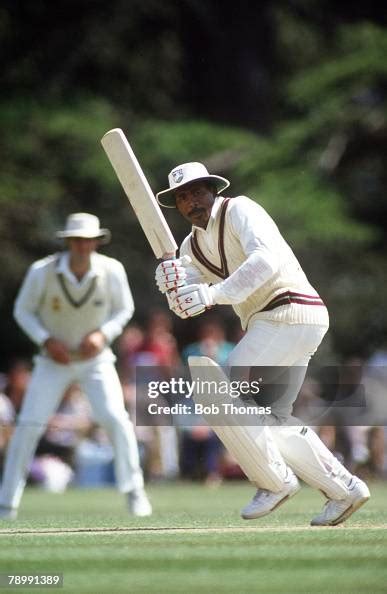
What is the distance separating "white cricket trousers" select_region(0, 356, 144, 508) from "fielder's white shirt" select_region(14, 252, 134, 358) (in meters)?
0.20

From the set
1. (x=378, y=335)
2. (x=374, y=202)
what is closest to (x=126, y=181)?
(x=378, y=335)

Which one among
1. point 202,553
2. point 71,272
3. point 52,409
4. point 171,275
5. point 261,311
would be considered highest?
point 171,275

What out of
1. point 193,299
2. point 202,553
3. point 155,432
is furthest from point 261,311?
point 155,432

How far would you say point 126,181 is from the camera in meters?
8.33

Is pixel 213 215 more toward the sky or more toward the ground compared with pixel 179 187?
more toward the ground

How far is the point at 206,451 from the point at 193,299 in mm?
8578

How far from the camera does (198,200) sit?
809 cm

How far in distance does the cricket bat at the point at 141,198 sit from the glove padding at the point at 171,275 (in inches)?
13.0

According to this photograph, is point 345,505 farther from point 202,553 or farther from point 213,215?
point 213,215

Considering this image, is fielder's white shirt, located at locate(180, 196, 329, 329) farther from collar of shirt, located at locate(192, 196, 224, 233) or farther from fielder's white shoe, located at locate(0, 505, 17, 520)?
fielder's white shoe, located at locate(0, 505, 17, 520)

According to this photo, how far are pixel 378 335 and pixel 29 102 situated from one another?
242 inches

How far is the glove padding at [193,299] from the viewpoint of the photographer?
7.70 metres

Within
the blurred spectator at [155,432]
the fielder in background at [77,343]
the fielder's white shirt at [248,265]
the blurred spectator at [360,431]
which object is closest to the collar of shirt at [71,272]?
the fielder in background at [77,343]

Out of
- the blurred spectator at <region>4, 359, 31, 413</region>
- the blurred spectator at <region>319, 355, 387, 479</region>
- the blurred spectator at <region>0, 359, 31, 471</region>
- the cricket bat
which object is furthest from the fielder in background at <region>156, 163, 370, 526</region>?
the blurred spectator at <region>4, 359, 31, 413</region>
